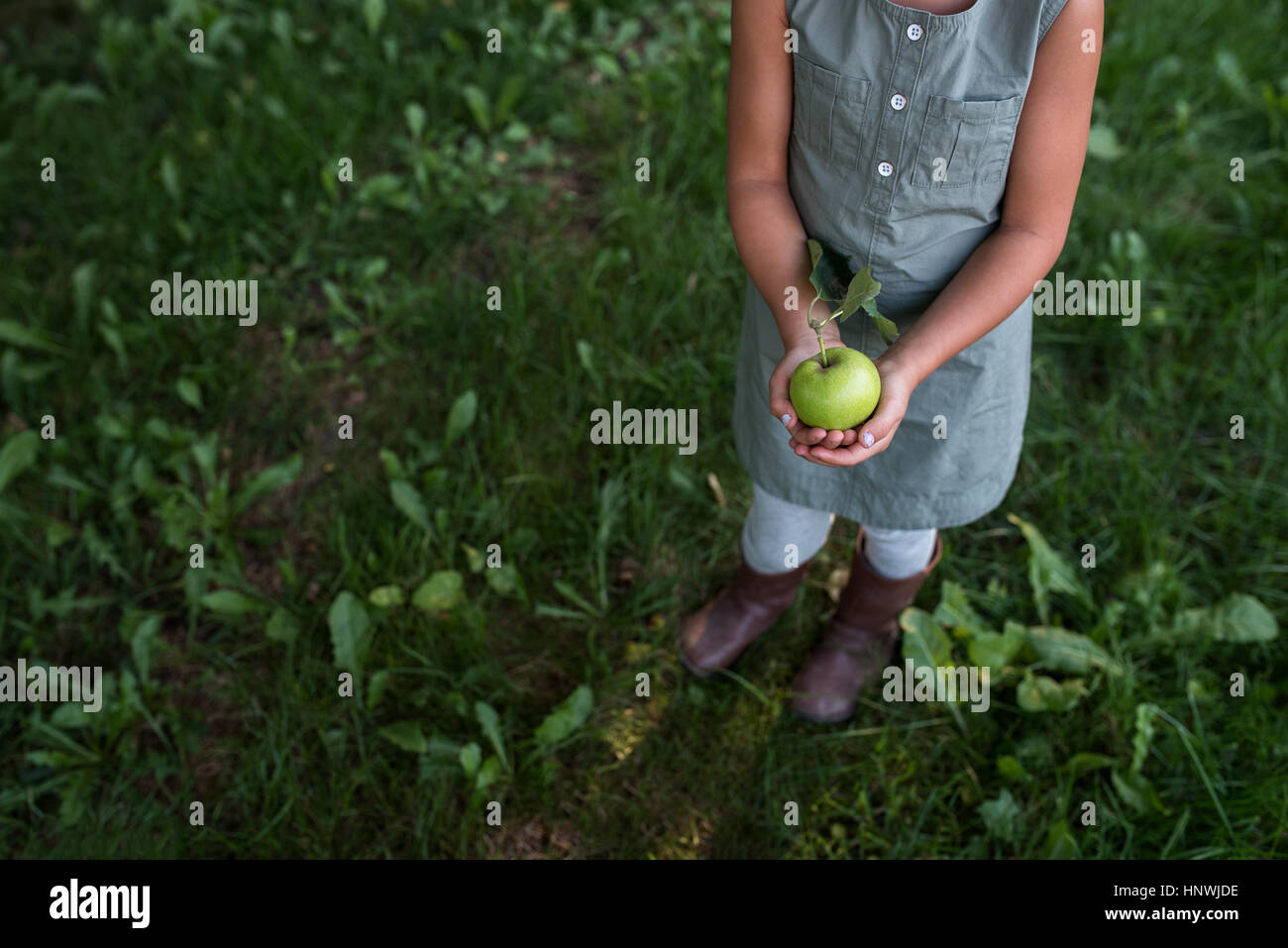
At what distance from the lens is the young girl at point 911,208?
1.34 metres

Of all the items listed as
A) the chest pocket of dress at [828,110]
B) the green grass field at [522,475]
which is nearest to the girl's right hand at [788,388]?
the chest pocket of dress at [828,110]

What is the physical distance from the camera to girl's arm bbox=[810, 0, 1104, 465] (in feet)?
4.58

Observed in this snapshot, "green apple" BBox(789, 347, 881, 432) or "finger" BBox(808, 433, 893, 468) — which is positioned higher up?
"green apple" BBox(789, 347, 881, 432)

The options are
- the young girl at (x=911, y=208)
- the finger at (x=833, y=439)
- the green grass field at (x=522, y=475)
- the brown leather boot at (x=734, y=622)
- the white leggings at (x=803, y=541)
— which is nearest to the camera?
the young girl at (x=911, y=208)

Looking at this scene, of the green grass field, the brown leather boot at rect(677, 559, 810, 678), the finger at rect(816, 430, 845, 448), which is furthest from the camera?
the brown leather boot at rect(677, 559, 810, 678)

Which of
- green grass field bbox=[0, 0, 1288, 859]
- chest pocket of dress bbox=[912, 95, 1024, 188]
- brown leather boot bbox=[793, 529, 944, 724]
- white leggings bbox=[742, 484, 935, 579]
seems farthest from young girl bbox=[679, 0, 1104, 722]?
green grass field bbox=[0, 0, 1288, 859]

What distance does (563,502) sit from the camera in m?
2.53

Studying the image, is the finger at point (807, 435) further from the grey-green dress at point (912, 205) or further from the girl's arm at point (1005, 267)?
the grey-green dress at point (912, 205)

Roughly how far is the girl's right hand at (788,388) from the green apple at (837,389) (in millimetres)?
28

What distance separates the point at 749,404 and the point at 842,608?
2.05 feet

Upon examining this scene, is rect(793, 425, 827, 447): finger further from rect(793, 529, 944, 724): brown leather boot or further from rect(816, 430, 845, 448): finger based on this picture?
rect(793, 529, 944, 724): brown leather boot

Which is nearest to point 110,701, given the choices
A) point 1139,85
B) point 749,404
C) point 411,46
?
point 749,404

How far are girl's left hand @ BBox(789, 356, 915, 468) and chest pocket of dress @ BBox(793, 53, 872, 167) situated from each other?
33cm

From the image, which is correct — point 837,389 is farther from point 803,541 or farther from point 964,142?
point 803,541
